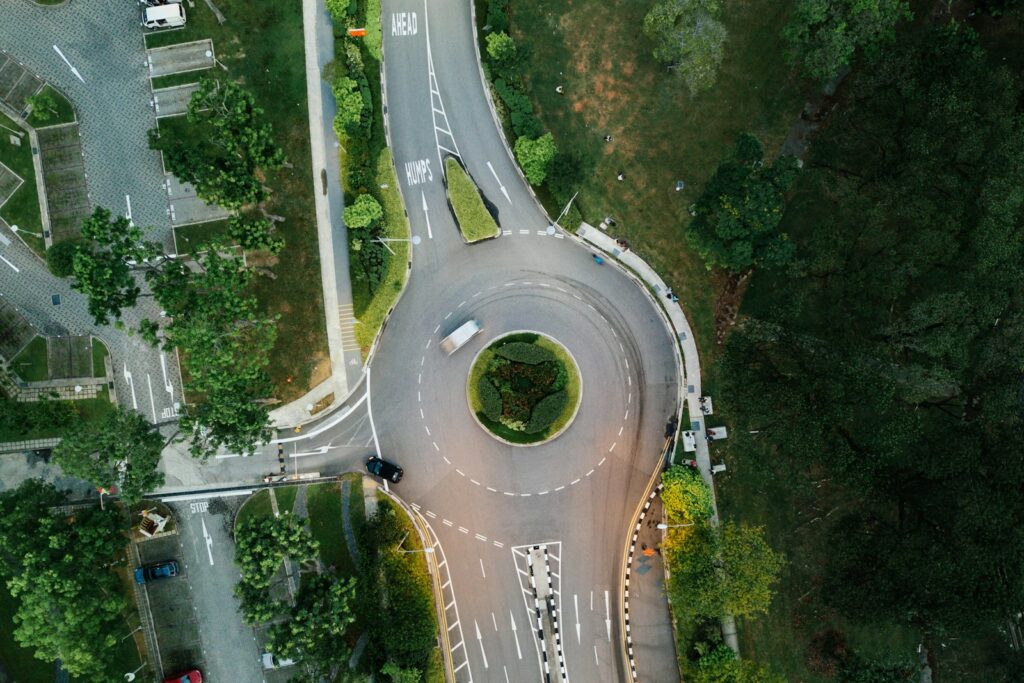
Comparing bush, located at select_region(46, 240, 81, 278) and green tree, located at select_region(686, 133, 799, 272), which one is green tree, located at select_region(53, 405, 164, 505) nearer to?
bush, located at select_region(46, 240, 81, 278)

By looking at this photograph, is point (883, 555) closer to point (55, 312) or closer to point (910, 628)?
point (910, 628)

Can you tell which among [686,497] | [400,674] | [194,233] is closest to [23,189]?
[194,233]

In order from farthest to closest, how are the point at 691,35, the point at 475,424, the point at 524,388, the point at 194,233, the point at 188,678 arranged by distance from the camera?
the point at 475,424 → the point at 524,388 → the point at 194,233 → the point at 188,678 → the point at 691,35

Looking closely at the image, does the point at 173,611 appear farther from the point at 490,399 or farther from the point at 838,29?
the point at 838,29

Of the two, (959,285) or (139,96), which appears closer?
(959,285)

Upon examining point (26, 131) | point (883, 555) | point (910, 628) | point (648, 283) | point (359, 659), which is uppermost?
point (26, 131)

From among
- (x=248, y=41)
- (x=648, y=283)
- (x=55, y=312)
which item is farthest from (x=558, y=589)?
(x=248, y=41)
